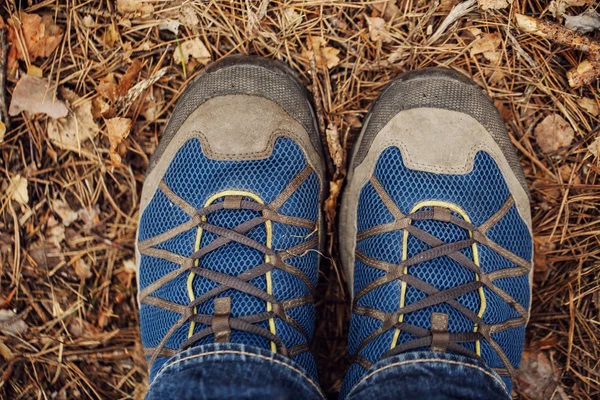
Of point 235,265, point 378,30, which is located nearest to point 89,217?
point 235,265

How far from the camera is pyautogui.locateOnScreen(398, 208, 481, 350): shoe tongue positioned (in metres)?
1.60

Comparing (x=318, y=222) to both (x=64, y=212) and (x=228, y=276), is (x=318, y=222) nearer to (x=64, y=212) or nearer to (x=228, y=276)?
(x=228, y=276)

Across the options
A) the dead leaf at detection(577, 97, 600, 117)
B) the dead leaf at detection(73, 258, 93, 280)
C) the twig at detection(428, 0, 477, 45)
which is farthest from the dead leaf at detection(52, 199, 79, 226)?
the dead leaf at detection(577, 97, 600, 117)

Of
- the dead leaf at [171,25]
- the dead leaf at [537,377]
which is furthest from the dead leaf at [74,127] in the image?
the dead leaf at [537,377]

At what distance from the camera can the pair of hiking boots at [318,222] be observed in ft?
5.33

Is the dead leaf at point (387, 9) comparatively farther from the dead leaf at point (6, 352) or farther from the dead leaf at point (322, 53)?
the dead leaf at point (6, 352)

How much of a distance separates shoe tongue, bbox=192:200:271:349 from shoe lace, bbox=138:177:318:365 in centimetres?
1

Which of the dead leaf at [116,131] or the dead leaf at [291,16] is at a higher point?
the dead leaf at [291,16]

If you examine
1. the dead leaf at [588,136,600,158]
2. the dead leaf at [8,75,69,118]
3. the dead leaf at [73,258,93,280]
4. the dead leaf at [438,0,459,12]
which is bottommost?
the dead leaf at [73,258,93,280]

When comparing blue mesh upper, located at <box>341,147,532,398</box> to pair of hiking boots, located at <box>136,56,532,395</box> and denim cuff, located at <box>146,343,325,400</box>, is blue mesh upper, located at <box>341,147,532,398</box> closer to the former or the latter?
pair of hiking boots, located at <box>136,56,532,395</box>

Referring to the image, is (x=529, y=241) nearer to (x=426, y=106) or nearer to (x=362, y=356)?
(x=426, y=106)

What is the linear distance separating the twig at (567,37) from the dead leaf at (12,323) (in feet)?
6.54

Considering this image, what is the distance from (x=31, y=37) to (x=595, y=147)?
75.2 inches

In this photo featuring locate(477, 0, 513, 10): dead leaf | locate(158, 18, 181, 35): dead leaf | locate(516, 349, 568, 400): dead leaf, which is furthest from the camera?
locate(516, 349, 568, 400): dead leaf
